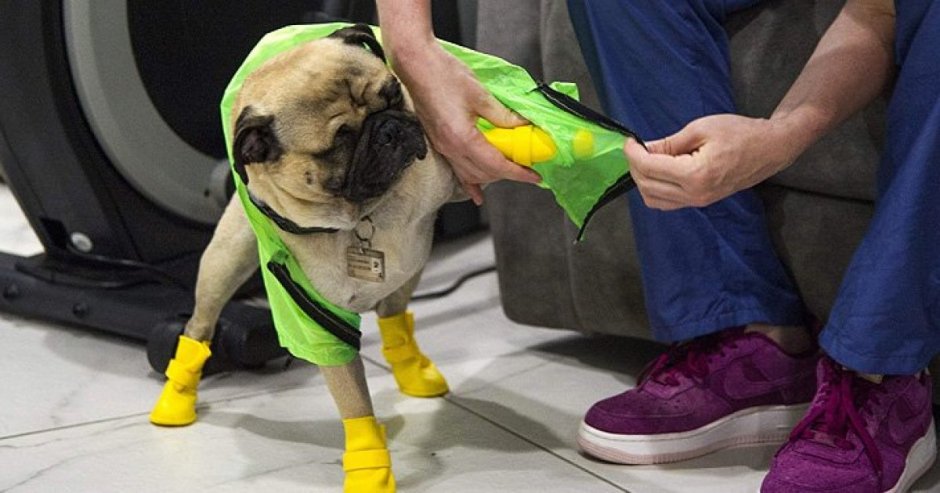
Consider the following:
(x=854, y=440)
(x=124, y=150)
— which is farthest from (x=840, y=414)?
(x=124, y=150)

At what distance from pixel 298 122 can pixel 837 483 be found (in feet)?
1.91

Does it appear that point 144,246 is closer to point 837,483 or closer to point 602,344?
point 602,344

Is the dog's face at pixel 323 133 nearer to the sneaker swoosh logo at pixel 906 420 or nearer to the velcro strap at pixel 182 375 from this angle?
the velcro strap at pixel 182 375

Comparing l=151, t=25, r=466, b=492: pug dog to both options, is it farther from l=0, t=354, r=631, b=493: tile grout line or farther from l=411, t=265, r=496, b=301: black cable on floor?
l=411, t=265, r=496, b=301: black cable on floor

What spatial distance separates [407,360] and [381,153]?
1.42 ft

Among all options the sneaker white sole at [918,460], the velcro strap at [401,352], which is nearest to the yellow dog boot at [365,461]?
the velcro strap at [401,352]

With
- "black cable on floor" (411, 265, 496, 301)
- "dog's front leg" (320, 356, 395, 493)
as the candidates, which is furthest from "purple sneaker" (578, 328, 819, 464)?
"black cable on floor" (411, 265, 496, 301)

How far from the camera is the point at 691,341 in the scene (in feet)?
4.22

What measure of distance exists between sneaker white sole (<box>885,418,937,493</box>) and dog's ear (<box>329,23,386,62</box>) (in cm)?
63

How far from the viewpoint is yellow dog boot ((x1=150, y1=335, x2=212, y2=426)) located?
53.5 inches

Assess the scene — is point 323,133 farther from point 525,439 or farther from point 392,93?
point 525,439

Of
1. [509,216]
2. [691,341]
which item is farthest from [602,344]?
[691,341]

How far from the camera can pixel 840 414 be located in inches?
43.8

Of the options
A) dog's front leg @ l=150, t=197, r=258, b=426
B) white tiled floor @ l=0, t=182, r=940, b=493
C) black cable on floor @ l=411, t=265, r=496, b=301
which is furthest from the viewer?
black cable on floor @ l=411, t=265, r=496, b=301
